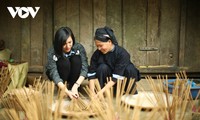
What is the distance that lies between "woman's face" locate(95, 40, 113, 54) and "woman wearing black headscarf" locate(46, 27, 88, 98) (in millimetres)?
250

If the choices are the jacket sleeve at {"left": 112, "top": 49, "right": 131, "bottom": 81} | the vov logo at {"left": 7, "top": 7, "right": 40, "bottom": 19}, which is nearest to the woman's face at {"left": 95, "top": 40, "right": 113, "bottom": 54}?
the jacket sleeve at {"left": 112, "top": 49, "right": 131, "bottom": 81}

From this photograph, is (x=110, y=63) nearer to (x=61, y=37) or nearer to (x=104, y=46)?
(x=104, y=46)

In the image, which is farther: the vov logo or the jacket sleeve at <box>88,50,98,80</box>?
the vov logo

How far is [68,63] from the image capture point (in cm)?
362

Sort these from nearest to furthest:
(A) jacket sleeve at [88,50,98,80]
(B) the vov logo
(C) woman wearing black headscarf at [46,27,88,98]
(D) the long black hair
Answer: (D) the long black hair
(C) woman wearing black headscarf at [46,27,88,98]
(A) jacket sleeve at [88,50,98,80]
(B) the vov logo

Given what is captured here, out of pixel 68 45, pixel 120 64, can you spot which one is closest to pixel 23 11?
pixel 68 45

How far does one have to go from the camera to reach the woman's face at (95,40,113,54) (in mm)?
3394

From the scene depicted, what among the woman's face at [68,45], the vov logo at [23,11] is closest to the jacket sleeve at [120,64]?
the woman's face at [68,45]

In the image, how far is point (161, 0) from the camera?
185 inches

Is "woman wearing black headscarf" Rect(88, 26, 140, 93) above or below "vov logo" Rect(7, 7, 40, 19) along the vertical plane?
below

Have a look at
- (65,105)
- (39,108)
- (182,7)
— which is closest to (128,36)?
(182,7)

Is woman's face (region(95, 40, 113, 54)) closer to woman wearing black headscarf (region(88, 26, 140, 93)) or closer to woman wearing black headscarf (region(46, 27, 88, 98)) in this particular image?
woman wearing black headscarf (region(88, 26, 140, 93))

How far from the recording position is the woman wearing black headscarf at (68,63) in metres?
3.46

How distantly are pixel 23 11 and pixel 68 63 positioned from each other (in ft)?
4.71
